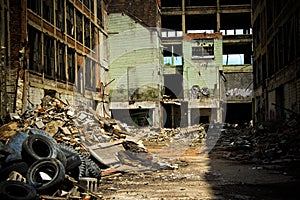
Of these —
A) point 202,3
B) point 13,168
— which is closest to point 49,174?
point 13,168

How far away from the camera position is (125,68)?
129ft

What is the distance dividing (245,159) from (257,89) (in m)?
18.1

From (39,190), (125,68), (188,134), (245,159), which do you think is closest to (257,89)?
(188,134)

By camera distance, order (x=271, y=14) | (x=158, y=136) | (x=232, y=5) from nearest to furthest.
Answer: (x=271, y=14) < (x=158, y=136) < (x=232, y=5)

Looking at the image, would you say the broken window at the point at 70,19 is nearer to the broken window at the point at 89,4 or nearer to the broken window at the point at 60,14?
the broken window at the point at 60,14

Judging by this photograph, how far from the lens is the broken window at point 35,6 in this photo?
20.2 meters

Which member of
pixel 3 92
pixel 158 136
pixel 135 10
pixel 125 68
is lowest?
pixel 158 136

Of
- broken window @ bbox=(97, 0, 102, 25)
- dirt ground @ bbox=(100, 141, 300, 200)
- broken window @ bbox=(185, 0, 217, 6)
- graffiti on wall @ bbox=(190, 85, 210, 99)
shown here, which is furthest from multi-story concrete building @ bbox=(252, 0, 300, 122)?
broken window @ bbox=(185, 0, 217, 6)

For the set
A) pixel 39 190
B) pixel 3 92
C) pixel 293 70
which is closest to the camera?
pixel 39 190

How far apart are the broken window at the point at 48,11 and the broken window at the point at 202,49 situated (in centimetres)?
2138

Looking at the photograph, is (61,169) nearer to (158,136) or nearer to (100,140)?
(100,140)

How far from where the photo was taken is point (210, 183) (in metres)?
10.5

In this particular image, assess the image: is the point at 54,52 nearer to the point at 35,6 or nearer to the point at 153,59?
the point at 35,6

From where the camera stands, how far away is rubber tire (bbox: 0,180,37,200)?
7.09 metres
